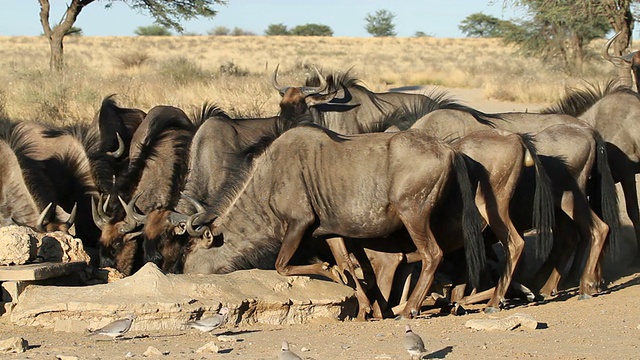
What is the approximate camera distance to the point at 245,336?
22.1 ft

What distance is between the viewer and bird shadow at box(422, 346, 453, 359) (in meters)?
5.83

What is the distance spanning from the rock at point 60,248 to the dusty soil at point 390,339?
922mm

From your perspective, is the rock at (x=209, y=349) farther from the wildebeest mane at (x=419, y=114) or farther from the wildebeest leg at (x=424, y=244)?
the wildebeest mane at (x=419, y=114)

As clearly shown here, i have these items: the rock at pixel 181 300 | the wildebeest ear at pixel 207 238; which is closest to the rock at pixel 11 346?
the rock at pixel 181 300

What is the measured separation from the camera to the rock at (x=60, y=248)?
8258mm

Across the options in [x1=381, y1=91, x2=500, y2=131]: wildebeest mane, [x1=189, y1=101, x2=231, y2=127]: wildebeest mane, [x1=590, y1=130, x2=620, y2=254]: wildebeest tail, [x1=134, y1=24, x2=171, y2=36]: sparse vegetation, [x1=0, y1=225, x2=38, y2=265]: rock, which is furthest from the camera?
[x1=134, y1=24, x2=171, y2=36]: sparse vegetation

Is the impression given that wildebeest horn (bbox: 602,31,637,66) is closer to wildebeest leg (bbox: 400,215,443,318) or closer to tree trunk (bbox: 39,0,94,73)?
wildebeest leg (bbox: 400,215,443,318)

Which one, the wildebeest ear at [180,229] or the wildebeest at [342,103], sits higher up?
the wildebeest at [342,103]

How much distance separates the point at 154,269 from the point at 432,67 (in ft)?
116

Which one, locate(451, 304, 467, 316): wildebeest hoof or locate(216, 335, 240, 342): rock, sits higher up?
locate(216, 335, 240, 342): rock

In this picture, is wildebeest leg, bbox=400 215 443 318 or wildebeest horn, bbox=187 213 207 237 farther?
wildebeest horn, bbox=187 213 207 237

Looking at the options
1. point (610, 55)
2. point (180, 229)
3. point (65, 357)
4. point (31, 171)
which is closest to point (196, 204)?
point (180, 229)

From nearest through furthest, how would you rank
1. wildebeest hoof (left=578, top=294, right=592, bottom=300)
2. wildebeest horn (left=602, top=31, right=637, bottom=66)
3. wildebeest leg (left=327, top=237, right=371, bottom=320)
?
wildebeest leg (left=327, top=237, right=371, bottom=320) < wildebeest hoof (left=578, top=294, right=592, bottom=300) < wildebeest horn (left=602, top=31, right=637, bottom=66)

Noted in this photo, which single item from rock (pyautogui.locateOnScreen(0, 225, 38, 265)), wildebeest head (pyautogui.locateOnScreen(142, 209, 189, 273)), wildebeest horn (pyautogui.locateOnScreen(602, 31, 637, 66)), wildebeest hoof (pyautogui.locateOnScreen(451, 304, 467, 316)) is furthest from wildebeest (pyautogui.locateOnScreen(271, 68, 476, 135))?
rock (pyautogui.locateOnScreen(0, 225, 38, 265))
